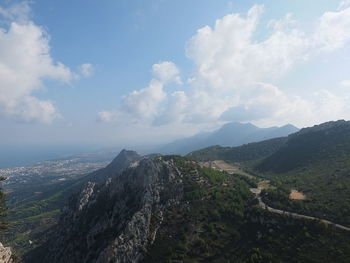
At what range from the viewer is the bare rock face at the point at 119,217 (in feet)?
312

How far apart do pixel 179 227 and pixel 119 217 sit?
35.1 meters

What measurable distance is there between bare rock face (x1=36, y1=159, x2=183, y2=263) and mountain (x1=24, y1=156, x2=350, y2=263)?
365mm

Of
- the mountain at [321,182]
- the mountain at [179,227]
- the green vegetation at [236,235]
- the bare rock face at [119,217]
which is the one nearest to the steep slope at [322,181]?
the mountain at [321,182]

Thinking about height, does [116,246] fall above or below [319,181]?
below

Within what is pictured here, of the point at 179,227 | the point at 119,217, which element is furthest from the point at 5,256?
the point at 119,217

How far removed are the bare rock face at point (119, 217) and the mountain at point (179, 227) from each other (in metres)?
0.36

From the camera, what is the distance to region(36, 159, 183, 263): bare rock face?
95125 millimetres

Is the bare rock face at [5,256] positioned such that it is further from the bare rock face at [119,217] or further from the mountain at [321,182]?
the mountain at [321,182]

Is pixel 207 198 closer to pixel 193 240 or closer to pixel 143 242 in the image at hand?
pixel 193 240

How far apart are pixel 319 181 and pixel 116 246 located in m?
102

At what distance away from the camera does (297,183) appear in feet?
440

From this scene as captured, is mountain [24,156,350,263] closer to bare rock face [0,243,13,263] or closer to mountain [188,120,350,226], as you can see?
mountain [188,120,350,226]

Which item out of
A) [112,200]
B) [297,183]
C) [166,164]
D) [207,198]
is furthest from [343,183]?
[112,200]

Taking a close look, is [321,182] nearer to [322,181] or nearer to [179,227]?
[322,181]
